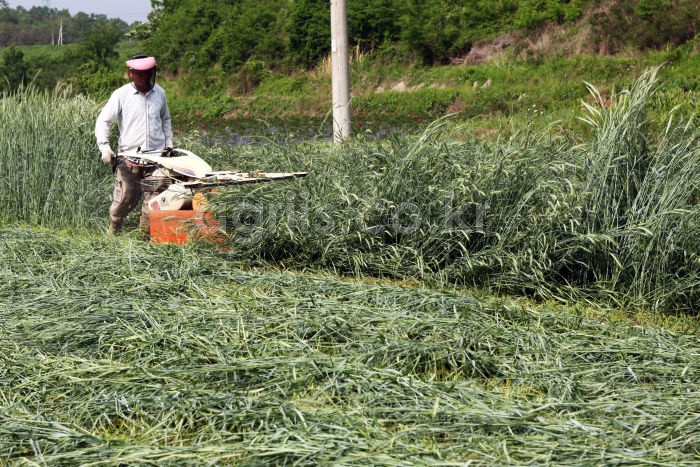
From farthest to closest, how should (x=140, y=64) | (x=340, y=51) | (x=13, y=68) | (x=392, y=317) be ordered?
(x=13, y=68) → (x=340, y=51) → (x=140, y=64) → (x=392, y=317)

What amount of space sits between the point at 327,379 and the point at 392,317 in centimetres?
70

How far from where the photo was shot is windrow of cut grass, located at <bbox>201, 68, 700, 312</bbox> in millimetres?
4746

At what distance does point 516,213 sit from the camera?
16.7 feet

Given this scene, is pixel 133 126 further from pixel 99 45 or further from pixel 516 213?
pixel 99 45

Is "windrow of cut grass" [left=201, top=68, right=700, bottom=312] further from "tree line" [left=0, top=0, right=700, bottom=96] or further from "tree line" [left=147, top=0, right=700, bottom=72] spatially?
"tree line" [left=147, top=0, right=700, bottom=72]

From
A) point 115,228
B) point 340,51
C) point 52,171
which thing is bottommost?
point 115,228

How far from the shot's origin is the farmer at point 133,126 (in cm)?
656

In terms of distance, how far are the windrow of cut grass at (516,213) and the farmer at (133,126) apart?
112 cm

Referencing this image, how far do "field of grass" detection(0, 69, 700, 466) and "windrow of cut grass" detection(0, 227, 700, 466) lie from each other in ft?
0.04

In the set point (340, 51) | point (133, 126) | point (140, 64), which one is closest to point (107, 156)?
point (133, 126)

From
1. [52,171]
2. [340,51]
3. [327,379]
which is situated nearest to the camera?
[327,379]

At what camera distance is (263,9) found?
2684cm

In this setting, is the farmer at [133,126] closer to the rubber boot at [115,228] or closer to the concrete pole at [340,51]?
the rubber boot at [115,228]

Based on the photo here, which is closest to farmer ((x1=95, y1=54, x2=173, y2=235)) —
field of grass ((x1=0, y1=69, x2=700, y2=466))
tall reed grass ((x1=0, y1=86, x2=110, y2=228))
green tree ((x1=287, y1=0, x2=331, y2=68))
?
field of grass ((x1=0, y1=69, x2=700, y2=466))
